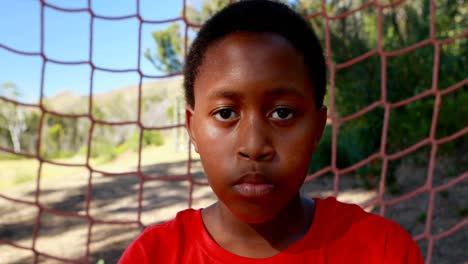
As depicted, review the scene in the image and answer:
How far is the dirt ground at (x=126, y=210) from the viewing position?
2574 mm

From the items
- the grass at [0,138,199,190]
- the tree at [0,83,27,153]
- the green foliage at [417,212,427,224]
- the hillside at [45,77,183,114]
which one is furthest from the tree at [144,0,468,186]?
the tree at [0,83,27,153]

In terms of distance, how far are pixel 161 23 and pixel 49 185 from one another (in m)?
3.26

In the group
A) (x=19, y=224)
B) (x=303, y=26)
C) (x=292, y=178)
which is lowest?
(x=19, y=224)

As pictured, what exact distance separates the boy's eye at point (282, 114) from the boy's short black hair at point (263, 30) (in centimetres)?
8

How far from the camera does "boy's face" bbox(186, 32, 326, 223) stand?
64 cm

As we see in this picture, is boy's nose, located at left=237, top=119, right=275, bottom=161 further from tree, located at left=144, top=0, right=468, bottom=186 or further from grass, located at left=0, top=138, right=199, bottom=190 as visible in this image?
grass, located at left=0, top=138, right=199, bottom=190

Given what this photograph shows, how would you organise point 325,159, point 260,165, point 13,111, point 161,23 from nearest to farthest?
1. point 260,165
2. point 161,23
3. point 325,159
4. point 13,111

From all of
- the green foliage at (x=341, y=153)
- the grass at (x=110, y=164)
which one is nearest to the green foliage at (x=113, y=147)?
the grass at (x=110, y=164)

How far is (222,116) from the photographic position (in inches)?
26.5

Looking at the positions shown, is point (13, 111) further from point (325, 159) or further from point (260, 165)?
point (260, 165)

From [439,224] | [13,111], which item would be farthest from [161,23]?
[13,111]

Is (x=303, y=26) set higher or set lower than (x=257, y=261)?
higher

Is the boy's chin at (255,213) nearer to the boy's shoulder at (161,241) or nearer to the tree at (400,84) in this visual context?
the boy's shoulder at (161,241)

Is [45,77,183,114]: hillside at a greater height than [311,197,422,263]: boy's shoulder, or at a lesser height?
greater
